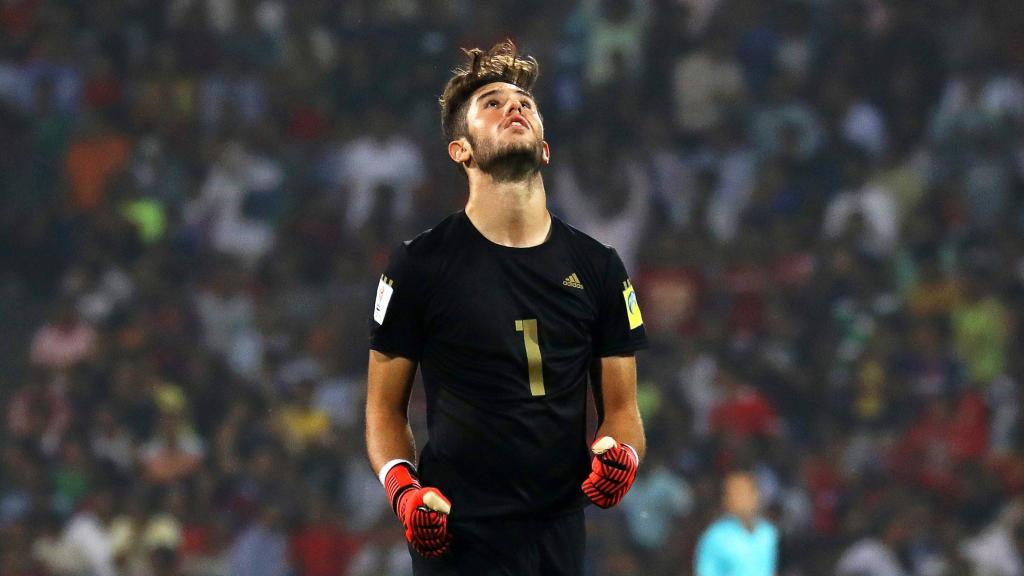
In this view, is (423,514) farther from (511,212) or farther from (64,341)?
(64,341)

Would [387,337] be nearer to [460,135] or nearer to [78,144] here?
[460,135]

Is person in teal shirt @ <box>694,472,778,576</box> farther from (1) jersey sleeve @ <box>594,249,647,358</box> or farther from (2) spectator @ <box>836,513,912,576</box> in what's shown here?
(1) jersey sleeve @ <box>594,249,647,358</box>

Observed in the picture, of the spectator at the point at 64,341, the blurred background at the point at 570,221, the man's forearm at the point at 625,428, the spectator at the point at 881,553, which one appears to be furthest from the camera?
the spectator at the point at 64,341

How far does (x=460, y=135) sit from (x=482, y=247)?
1.01 feet

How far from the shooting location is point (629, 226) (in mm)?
11586

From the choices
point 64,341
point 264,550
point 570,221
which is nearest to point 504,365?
point 264,550

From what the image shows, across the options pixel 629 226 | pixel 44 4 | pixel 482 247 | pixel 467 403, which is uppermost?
pixel 44 4

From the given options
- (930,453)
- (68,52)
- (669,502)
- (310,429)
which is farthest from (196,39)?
(930,453)

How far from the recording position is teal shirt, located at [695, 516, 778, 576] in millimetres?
8250

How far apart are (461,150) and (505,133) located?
180 millimetres

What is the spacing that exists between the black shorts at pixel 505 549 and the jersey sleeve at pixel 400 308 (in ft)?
1.46

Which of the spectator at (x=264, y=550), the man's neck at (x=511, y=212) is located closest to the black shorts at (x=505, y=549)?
the man's neck at (x=511, y=212)

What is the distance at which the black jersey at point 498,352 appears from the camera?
12.7ft

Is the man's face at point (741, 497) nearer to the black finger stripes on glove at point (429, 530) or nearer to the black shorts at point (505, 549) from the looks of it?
the black shorts at point (505, 549)
